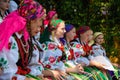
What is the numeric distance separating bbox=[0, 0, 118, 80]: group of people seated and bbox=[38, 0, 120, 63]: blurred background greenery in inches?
94.0

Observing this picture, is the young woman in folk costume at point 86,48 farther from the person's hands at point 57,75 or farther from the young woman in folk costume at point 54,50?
the person's hands at point 57,75

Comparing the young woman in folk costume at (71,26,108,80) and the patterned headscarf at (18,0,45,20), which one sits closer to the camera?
the patterned headscarf at (18,0,45,20)

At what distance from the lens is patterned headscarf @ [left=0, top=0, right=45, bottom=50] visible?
3.12 meters

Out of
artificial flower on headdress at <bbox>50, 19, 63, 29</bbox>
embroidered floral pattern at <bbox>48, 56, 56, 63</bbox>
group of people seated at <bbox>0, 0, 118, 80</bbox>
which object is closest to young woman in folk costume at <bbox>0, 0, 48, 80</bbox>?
group of people seated at <bbox>0, 0, 118, 80</bbox>

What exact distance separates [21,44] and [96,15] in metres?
5.86

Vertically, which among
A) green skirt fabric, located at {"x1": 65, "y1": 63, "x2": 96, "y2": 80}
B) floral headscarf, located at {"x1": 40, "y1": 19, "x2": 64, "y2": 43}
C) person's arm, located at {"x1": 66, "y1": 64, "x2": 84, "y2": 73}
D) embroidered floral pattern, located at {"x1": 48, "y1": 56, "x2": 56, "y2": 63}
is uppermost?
floral headscarf, located at {"x1": 40, "y1": 19, "x2": 64, "y2": 43}

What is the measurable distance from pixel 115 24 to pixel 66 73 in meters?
4.50

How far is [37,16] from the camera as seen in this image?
3.50 m

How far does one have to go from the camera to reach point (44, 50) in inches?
165

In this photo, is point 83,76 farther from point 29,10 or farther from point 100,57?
point 29,10

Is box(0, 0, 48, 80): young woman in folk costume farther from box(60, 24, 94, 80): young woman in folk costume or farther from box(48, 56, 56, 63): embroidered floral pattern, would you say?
box(60, 24, 94, 80): young woman in folk costume

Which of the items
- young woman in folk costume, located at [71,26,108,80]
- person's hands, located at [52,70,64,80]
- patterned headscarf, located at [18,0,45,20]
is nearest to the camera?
patterned headscarf, located at [18,0,45,20]

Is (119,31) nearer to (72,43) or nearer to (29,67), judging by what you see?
(72,43)

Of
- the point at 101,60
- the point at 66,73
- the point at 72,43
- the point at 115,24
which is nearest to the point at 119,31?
the point at 115,24
